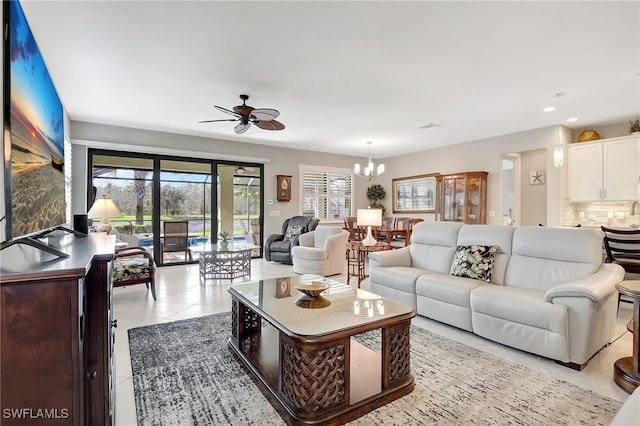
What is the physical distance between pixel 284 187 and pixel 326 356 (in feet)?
18.9

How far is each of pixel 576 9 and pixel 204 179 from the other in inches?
235

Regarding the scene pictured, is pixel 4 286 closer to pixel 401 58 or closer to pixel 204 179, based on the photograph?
pixel 401 58

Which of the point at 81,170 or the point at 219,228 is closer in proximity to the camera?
the point at 81,170

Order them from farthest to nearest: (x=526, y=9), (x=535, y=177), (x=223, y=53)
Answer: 1. (x=535, y=177)
2. (x=223, y=53)
3. (x=526, y=9)

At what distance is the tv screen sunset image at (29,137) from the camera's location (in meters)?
1.43

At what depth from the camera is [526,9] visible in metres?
2.24

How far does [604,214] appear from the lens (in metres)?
5.26

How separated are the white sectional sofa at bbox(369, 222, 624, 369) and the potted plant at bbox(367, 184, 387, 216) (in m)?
4.65

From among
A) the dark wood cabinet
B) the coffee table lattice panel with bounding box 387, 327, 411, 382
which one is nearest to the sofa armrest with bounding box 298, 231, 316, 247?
the coffee table lattice panel with bounding box 387, 327, 411, 382

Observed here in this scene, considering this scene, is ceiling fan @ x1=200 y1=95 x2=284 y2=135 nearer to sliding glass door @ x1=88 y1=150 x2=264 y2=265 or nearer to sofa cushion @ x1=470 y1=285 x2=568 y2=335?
sliding glass door @ x1=88 y1=150 x2=264 y2=265

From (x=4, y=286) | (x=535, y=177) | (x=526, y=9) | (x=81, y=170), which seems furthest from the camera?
(x=535, y=177)

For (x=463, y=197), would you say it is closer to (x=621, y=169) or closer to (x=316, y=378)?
(x=621, y=169)

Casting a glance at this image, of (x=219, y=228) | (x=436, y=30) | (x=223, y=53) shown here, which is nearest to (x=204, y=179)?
Result: (x=219, y=228)

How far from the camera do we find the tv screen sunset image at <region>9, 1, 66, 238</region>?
143 cm
